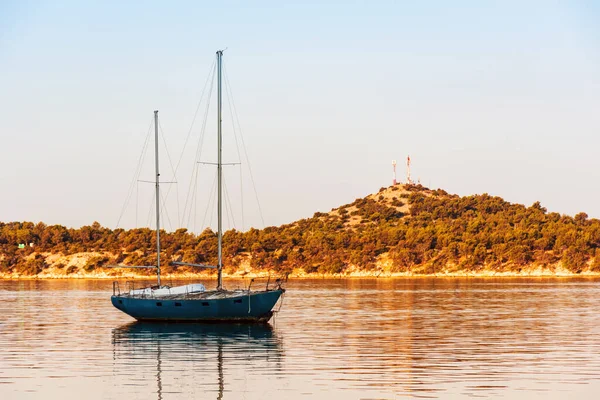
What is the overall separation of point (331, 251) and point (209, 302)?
387 ft

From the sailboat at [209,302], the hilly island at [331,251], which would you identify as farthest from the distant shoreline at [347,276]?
the sailboat at [209,302]

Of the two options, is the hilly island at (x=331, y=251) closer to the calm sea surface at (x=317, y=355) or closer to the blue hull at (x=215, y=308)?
the calm sea surface at (x=317, y=355)

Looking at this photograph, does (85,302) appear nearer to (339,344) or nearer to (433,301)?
(433,301)

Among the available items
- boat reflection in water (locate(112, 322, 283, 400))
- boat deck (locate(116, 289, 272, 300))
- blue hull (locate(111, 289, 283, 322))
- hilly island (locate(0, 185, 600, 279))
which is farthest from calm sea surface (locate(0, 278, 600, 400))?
hilly island (locate(0, 185, 600, 279))

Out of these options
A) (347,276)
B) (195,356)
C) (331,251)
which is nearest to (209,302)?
(195,356)

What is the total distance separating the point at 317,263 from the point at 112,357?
132 m

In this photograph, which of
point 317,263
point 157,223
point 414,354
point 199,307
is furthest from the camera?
point 317,263

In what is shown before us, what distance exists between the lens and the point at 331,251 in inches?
6855

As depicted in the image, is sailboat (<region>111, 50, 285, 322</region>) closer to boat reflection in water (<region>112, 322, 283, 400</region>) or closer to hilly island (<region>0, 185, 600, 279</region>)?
boat reflection in water (<region>112, 322, 283, 400</region>)

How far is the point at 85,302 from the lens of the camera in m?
87.5

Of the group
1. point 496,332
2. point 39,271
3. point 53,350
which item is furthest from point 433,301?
point 39,271

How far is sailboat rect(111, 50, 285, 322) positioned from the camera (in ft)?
186

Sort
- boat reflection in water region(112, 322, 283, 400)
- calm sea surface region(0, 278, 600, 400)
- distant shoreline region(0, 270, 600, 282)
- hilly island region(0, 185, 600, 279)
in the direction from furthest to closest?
hilly island region(0, 185, 600, 279) < distant shoreline region(0, 270, 600, 282) < boat reflection in water region(112, 322, 283, 400) < calm sea surface region(0, 278, 600, 400)

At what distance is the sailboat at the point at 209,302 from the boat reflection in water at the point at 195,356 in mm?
624
